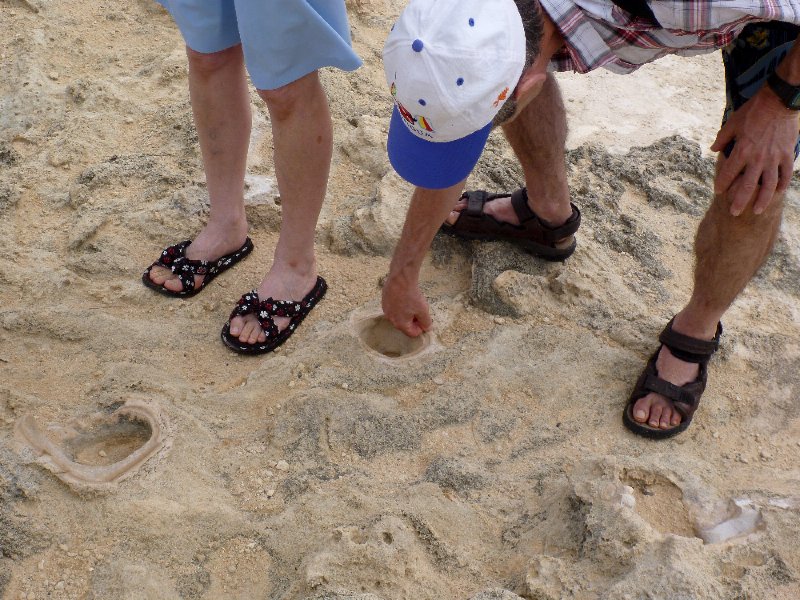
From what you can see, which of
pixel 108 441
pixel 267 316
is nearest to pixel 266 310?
pixel 267 316

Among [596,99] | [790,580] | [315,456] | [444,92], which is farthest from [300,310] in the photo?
[596,99]

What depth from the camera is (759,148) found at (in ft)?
6.18

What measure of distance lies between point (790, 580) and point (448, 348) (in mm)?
1116

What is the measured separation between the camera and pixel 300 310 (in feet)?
8.10

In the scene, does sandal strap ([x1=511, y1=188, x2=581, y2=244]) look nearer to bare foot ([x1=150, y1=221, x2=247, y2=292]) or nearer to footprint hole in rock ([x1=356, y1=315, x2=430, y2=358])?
footprint hole in rock ([x1=356, y1=315, x2=430, y2=358])

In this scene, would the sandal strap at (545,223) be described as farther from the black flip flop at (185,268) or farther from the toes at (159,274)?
the toes at (159,274)

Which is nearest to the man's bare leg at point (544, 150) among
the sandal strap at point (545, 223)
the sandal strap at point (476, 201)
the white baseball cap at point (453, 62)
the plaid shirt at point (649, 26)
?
the sandal strap at point (545, 223)

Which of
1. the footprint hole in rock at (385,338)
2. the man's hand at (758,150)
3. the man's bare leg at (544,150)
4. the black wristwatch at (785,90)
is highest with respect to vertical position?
the black wristwatch at (785,90)

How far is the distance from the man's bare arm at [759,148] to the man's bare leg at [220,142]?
1360 mm

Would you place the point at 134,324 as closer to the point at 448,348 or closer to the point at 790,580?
the point at 448,348

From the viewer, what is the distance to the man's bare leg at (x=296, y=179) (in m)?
2.15

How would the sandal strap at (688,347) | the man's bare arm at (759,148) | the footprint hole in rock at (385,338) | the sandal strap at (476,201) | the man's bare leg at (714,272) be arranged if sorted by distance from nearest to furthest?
the man's bare arm at (759,148) < the man's bare leg at (714,272) < the sandal strap at (688,347) < the footprint hole in rock at (385,338) < the sandal strap at (476,201)

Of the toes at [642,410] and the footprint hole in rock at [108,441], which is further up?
the toes at [642,410]

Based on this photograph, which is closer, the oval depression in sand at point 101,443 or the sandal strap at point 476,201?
the oval depression in sand at point 101,443
